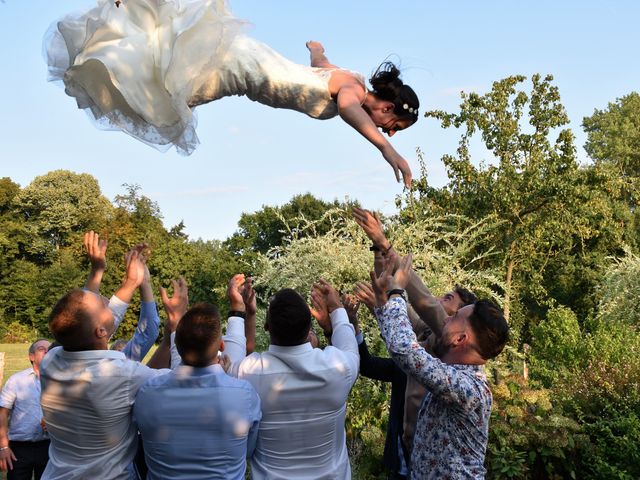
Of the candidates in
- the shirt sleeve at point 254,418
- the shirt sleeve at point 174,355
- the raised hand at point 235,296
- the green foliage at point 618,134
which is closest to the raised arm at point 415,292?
the raised hand at point 235,296

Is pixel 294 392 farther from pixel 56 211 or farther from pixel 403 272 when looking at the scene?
pixel 56 211

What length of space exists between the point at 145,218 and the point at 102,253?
3612cm

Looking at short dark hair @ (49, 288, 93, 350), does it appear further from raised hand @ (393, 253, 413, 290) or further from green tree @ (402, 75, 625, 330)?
green tree @ (402, 75, 625, 330)

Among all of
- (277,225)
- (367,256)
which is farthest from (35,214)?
(367,256)

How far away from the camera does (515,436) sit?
479 centimetres

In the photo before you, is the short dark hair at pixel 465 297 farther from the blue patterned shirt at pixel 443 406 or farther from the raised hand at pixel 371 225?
the blue patterned shirt at pixel 443 406

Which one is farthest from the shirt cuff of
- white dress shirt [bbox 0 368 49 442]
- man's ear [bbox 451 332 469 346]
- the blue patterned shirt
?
white dress shirt [bbox 0 368 49 442]

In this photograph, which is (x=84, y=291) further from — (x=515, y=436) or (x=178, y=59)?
(x=515, y=436)

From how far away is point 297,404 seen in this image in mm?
2633

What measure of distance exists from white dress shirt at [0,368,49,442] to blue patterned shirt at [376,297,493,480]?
3.36 meters

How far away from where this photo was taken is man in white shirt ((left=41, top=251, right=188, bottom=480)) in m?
2.45

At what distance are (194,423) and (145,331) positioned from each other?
0.97m

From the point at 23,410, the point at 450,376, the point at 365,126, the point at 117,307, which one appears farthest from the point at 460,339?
the point at 23,410

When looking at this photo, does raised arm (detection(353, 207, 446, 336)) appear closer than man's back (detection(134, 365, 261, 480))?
No
